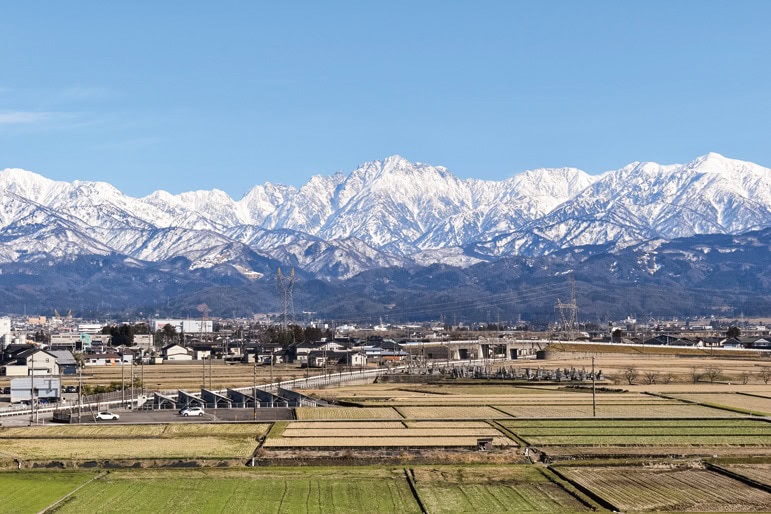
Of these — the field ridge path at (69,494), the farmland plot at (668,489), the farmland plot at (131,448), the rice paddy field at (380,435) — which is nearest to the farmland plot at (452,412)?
the rice paddy field at (380,435)

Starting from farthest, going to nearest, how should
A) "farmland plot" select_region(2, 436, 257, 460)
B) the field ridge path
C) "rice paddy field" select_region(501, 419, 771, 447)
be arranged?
"rice paddy field" select_region(501, 419, 771, 447)
"farmland plot" select_region(2, 436, 257, 460)
the field ridge path

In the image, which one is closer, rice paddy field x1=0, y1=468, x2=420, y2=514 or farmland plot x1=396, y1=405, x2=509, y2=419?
rice paddy field x1=0, y1=468, x2=420, y2=514

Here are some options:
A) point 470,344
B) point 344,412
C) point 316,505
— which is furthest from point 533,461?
point 470,344

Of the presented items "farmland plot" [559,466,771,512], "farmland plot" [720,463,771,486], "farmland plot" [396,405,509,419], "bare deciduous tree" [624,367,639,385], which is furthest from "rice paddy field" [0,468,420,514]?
"bare deciduous tree" [624,367,639,385]

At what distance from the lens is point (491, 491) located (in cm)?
3488

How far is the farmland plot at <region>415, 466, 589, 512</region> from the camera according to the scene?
Answer: 32500 millimetres

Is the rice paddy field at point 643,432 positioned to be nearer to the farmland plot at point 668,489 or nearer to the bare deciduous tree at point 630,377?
the farmland plot at point 668,489

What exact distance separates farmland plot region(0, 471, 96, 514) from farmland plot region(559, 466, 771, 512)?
16.1 m

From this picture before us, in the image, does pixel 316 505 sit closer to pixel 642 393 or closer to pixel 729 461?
pixel 729 461

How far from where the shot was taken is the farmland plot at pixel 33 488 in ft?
107

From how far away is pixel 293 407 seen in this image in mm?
60969

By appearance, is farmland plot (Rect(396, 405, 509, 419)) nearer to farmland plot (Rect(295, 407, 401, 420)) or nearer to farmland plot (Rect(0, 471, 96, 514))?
farmland plot (Rect(295, 407, 401, 420))

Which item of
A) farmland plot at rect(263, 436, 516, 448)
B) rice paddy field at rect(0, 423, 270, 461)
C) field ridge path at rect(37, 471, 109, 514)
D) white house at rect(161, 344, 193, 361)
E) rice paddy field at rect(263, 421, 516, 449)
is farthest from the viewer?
white house at rect(161, 344, 193, 361)

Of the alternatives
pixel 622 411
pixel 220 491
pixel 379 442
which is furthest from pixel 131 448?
pixel 622 411
